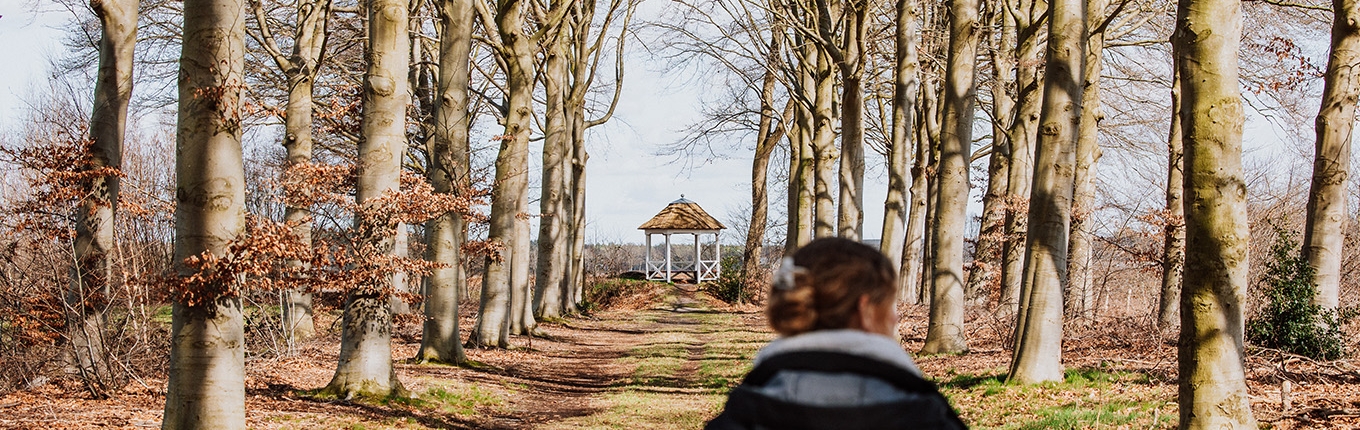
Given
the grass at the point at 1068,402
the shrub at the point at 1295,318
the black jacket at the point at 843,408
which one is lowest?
the grass at the point at 1068,402

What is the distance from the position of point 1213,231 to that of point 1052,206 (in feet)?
14.6

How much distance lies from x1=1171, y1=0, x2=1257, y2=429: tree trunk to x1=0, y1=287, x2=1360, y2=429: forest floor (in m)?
1.75

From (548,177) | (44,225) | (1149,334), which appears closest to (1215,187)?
(1149,334)

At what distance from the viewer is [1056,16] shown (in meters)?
10.6

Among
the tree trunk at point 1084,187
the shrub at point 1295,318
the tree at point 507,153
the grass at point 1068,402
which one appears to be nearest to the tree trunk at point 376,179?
the tree at point 507,153

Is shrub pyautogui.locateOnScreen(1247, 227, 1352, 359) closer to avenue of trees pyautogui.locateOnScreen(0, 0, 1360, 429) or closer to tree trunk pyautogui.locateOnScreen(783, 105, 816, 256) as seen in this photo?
avenue of trees pyautogui.locateOnScreen(0, 0, 1360, 429)

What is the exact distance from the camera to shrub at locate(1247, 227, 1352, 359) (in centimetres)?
1124

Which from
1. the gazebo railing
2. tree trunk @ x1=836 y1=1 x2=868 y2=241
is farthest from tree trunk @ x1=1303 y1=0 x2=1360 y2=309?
the gazebo railing

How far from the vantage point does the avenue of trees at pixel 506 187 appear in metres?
6.77

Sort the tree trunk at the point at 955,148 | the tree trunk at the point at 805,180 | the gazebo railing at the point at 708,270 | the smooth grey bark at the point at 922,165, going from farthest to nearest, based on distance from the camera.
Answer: the gazebo railing at the point at 708,270 → the tree trunk at the point at 805,180 → the smooth grey bark at the point at 922,165 → the tree trunk at the point at 955,148

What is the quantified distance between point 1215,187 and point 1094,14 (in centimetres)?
802

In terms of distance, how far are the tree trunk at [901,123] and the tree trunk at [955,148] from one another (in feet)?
2.97

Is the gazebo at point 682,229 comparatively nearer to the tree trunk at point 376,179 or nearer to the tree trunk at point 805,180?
the tree trunk at point 805,180

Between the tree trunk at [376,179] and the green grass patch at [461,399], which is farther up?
the tree trunk at [376,179]
